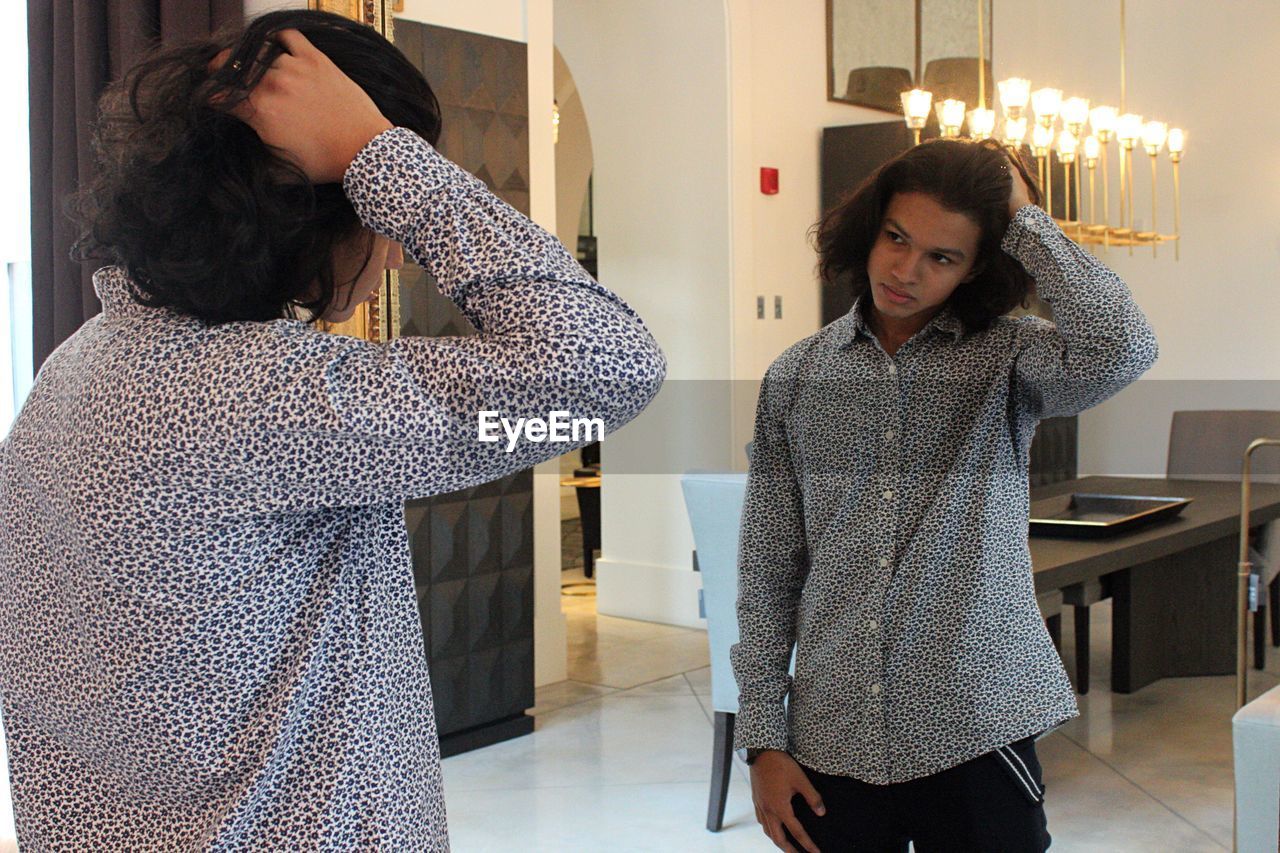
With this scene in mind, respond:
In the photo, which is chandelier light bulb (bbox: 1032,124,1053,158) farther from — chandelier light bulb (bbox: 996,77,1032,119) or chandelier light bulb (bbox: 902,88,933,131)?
chandelier light bulb (bbox: 902,88,933,131)

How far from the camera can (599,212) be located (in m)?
5.72

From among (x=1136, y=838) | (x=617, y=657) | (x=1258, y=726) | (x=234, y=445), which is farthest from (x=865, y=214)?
(x=617, y=657)

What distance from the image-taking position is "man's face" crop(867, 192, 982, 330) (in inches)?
58.6

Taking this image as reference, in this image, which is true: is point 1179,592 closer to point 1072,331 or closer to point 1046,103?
point 1046,103

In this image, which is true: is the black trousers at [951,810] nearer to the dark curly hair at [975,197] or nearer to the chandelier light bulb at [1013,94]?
the dark curly hair at [975,197]

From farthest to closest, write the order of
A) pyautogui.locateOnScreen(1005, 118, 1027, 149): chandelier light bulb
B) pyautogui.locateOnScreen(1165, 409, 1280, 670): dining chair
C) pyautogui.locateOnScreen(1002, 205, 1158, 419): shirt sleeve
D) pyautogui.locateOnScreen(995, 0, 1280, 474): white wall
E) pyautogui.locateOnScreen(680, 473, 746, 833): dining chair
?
1. pyautogui.locateOnScreen(995, 0, 1280, 474): white wall
2. pyautogui.locateOnScreen(1165, 409, 1280, 670): dining chair
3. pyautogui.locateOnScreen(1005, 118, 1027, 149): chandelier light bulb
4. pyautogui.locateOnScreen(680, 473, 746, 833): dining chair
5. pyautogui.locateOnScreen(1002, 205, 1158, 419): shirt sleeve

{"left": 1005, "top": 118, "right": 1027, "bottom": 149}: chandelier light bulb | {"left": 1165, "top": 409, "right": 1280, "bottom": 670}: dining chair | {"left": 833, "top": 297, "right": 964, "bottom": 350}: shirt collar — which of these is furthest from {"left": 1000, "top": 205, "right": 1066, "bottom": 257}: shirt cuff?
{"left": 1165, "top": 409, "right": 1280, "bottom": 670}: dining chair

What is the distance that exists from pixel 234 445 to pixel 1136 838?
294 centimetres

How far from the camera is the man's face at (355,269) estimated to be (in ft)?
2.86

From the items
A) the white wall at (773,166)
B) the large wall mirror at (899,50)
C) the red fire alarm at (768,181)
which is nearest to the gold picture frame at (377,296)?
the white wall at (773,166)

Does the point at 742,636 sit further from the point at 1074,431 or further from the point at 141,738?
the point at 1074,431

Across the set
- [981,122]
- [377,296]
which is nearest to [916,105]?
[981,122]

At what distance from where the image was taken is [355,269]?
0.88 meters

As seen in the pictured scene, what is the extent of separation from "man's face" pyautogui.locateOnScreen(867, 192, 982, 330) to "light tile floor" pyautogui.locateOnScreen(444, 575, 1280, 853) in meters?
1.97
